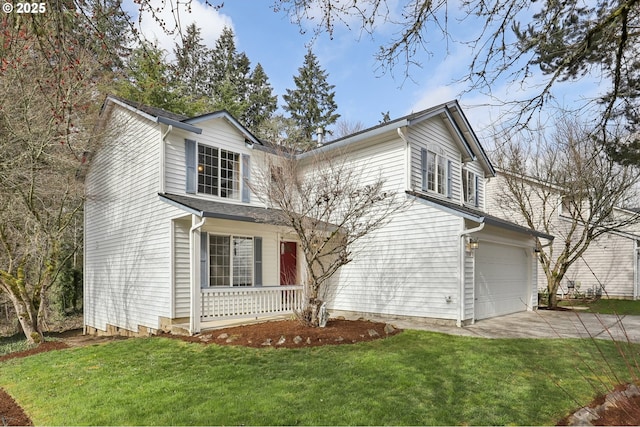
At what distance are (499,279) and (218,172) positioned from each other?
9.15 metres

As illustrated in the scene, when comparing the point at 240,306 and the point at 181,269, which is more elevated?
the point at 181,269

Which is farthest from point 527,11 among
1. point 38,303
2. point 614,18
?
point 38,303

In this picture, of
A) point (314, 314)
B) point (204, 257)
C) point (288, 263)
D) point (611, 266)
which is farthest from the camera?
point (611, 266)

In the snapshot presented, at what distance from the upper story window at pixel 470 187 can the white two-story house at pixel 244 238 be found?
1.74 feet

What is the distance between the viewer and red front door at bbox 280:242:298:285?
1243 cm

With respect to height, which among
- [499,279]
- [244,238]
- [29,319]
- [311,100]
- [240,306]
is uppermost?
[311,100]

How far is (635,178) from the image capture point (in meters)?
14.1

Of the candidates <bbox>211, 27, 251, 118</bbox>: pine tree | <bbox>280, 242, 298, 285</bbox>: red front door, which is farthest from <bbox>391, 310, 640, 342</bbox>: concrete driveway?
<bbox>211, 27, 251, 118</bbox>: pine tree

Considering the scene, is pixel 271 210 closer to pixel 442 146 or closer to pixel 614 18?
pixel 442 146

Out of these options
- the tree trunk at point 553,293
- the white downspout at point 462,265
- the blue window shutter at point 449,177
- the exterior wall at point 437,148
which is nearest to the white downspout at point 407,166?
the exterior wall at point 437,148

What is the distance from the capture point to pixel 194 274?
8812mm

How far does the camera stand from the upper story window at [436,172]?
11.4 metres

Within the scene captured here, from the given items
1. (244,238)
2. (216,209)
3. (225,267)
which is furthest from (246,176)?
(225,267)

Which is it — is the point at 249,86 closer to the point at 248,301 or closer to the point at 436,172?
the point at 436,172
